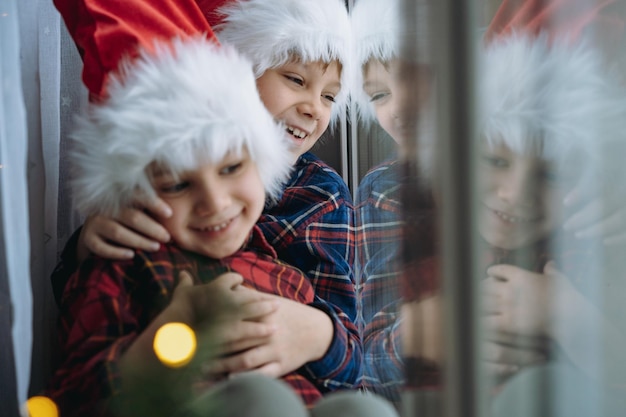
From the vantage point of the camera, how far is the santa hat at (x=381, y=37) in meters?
0.53

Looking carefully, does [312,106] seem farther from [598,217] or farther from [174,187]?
[598,217]

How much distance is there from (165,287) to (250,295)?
9 centimetres

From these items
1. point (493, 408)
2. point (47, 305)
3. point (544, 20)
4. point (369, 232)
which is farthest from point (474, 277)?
point (47, 305)

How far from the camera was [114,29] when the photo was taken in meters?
0.65

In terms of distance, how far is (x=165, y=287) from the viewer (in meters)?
0.62

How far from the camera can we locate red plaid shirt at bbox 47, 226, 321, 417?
1.97ft

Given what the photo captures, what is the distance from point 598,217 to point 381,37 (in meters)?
0.34

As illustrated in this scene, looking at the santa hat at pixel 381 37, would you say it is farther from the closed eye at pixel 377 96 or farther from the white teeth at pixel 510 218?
the white teeth at pixel 510 218

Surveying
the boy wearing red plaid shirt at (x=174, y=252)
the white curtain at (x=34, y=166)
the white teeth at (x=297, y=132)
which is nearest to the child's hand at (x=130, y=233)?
the boy wearing red plaid shirt at (x=174, y=252)

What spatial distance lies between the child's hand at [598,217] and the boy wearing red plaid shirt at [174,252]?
0.79ft

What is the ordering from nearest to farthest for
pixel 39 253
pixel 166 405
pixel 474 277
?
pixel 474 277
pixel 166 405
pixel 39 253

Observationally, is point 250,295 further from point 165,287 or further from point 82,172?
point 82,172

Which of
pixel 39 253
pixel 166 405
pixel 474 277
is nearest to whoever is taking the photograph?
pixel 474 277

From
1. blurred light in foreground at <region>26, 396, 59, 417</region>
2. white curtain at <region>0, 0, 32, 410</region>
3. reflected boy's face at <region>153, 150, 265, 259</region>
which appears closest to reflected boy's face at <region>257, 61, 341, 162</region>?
reflected boy's face at <region>153, 150, 265, 259</region>
